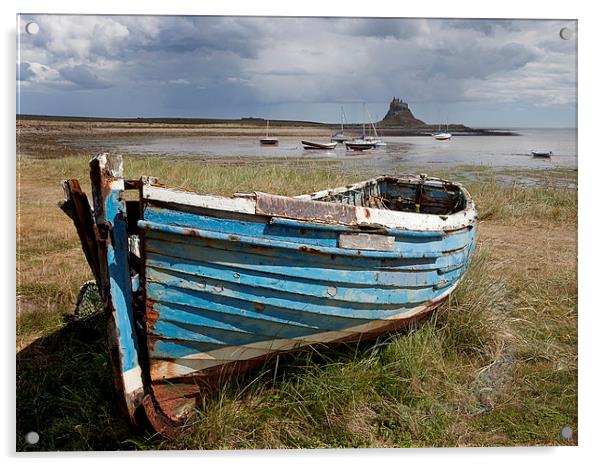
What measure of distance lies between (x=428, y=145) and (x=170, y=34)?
2.15m

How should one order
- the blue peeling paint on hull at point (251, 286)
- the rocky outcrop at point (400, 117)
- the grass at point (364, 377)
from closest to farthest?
the blue peeling paint on hull at point (251, 286) < the grass at point (364, 377) < the rocky outcrop at point (400, 117)

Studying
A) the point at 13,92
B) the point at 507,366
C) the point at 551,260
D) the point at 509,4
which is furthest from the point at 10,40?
the point at 551,260

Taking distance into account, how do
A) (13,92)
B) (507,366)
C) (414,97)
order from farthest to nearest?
(414,97) → (507,366) → (13,92)

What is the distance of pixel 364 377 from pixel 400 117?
6.39ft

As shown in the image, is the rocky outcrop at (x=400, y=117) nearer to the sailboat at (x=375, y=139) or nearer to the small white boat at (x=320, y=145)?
the sailboat at (x=375, y=139)

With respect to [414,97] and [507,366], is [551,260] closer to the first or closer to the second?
[507,366]

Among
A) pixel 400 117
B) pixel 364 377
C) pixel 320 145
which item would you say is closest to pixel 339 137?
pixel 320 145

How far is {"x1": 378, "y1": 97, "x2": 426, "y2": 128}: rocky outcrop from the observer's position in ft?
13.9

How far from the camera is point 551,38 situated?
3.54 m

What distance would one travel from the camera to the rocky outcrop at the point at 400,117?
422 centimetres

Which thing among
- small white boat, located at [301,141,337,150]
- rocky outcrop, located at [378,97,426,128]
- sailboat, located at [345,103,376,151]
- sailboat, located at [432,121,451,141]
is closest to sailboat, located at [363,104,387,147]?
sailboat, located at [345,103,376,151]

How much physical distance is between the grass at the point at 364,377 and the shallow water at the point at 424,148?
234 mm

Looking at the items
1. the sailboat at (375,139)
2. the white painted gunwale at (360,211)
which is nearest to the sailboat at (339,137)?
the sailboat at (375,139)

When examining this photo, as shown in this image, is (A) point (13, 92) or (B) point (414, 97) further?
(B) point (414, 97)
